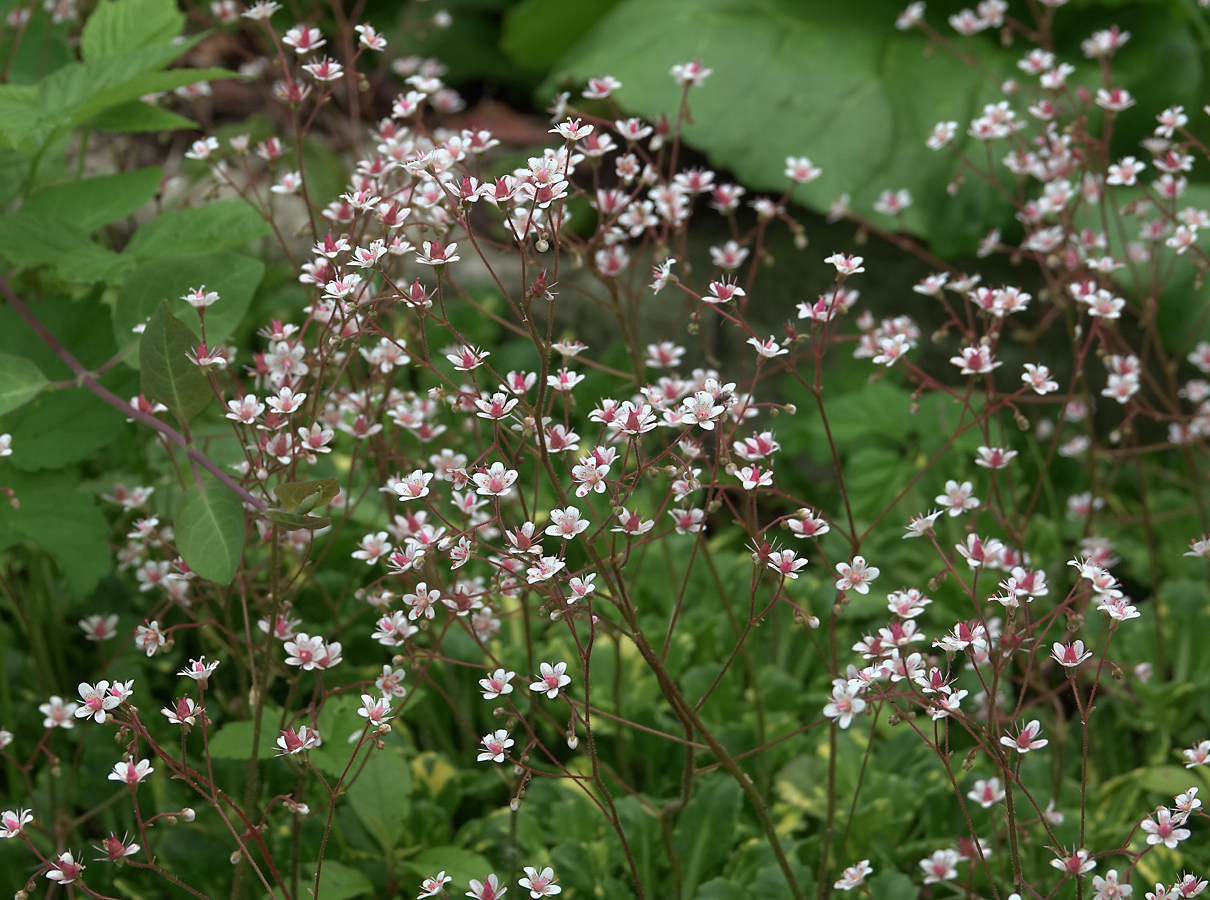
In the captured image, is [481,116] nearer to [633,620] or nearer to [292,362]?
[292,362]

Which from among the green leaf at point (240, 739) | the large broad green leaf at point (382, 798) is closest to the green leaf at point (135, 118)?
the green leaf at point (240, 739)

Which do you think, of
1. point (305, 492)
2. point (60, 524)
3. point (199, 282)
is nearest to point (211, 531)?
point (305, 492)

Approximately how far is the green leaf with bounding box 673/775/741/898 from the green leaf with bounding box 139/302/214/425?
1075mm

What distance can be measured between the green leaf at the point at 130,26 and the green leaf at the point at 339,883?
1589mm

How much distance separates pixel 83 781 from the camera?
7.20 feet

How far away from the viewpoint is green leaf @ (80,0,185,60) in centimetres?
220

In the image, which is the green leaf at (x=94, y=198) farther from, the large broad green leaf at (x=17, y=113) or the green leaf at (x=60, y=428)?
the green leaf at (x=60, y=428)

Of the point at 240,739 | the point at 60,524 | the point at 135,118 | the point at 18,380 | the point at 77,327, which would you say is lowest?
the point at 240,739

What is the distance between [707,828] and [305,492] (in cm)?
100

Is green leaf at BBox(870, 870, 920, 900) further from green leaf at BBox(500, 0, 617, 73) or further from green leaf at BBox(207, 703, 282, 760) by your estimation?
green leaf at BBox(500, 0, 617, 73)

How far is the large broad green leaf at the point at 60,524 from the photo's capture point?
190cm

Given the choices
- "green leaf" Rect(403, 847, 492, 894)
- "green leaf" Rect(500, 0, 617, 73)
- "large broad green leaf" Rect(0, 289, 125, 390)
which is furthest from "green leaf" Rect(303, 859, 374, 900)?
"green leaf" Rect(500, 0, 617, 73)

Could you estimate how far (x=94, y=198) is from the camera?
2061 mm

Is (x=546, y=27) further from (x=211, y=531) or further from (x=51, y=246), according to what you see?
(x=211, y=531)
